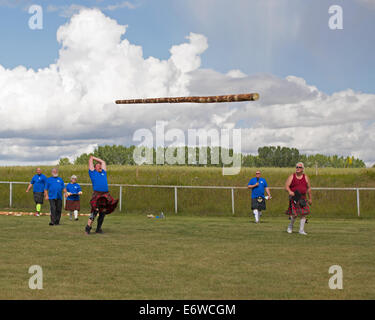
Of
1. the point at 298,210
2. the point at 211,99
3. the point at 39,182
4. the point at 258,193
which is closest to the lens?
the point at 298,210

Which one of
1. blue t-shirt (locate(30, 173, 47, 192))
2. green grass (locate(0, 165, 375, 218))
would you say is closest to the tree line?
green grass (locate(0, 165, 375, 218))

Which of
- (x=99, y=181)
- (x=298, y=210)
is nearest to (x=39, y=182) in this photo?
(x=99, y=181)

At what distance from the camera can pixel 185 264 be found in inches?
420

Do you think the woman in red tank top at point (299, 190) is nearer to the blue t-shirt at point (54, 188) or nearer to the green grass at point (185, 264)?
the green grass at point (185, 264)

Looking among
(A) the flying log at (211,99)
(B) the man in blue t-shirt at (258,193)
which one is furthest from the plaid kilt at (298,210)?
(B) the man in blue t-shirt at (258,193)

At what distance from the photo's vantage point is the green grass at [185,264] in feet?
26.7

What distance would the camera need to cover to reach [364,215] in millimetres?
28484

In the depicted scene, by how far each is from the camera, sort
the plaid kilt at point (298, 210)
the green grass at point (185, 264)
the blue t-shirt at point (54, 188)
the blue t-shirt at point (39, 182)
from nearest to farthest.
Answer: the green grass at point (185, 264) → the plaid kilt at point (298, 210) → the blue t-shirt at point (54, 188) → the blue t-shirt at point (39, 182)

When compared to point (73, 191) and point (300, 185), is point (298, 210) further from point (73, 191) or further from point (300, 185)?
point (73, 191)

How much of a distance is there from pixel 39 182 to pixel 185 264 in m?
16.1

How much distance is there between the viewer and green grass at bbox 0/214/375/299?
8141mm

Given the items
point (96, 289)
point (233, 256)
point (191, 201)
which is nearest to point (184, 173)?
point (191, 201)

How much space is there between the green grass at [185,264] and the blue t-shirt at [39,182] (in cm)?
795
